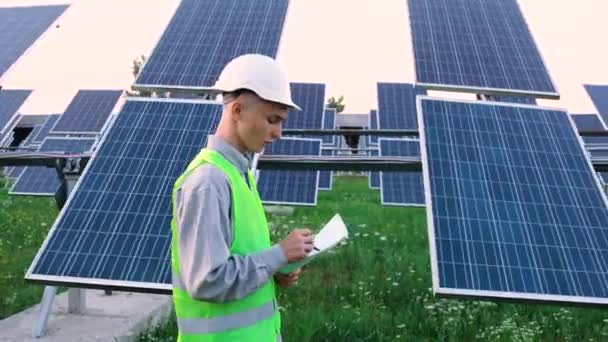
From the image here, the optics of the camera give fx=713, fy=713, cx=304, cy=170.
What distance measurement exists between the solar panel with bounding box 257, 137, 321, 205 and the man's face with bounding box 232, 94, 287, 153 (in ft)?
32.7

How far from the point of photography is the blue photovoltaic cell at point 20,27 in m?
8.66

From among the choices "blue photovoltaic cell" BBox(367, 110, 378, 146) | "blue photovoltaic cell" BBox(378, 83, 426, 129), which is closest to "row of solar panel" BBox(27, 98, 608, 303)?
"blue photovoltaic cell" BBox(378, 83, 426, 129)

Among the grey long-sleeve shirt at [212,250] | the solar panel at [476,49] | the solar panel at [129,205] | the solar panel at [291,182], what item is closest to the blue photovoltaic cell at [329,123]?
the solar panel at [291,182]

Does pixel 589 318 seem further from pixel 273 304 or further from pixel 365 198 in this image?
pixel 365 198

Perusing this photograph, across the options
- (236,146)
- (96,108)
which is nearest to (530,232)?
(236,146)

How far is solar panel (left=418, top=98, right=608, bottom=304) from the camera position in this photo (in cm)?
438

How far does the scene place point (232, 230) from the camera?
9.07 ft

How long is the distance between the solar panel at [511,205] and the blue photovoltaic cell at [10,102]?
1302 cm

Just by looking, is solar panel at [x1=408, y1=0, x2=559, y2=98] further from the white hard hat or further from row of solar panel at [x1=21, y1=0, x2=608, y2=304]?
the white hard hat

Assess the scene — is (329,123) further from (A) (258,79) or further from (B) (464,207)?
(A) (258,79)

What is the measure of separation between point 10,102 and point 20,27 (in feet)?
30.5

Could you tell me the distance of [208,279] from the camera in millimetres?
2562

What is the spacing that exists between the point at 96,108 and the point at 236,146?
16.5m

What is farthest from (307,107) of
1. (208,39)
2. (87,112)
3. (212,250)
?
(212,250)
